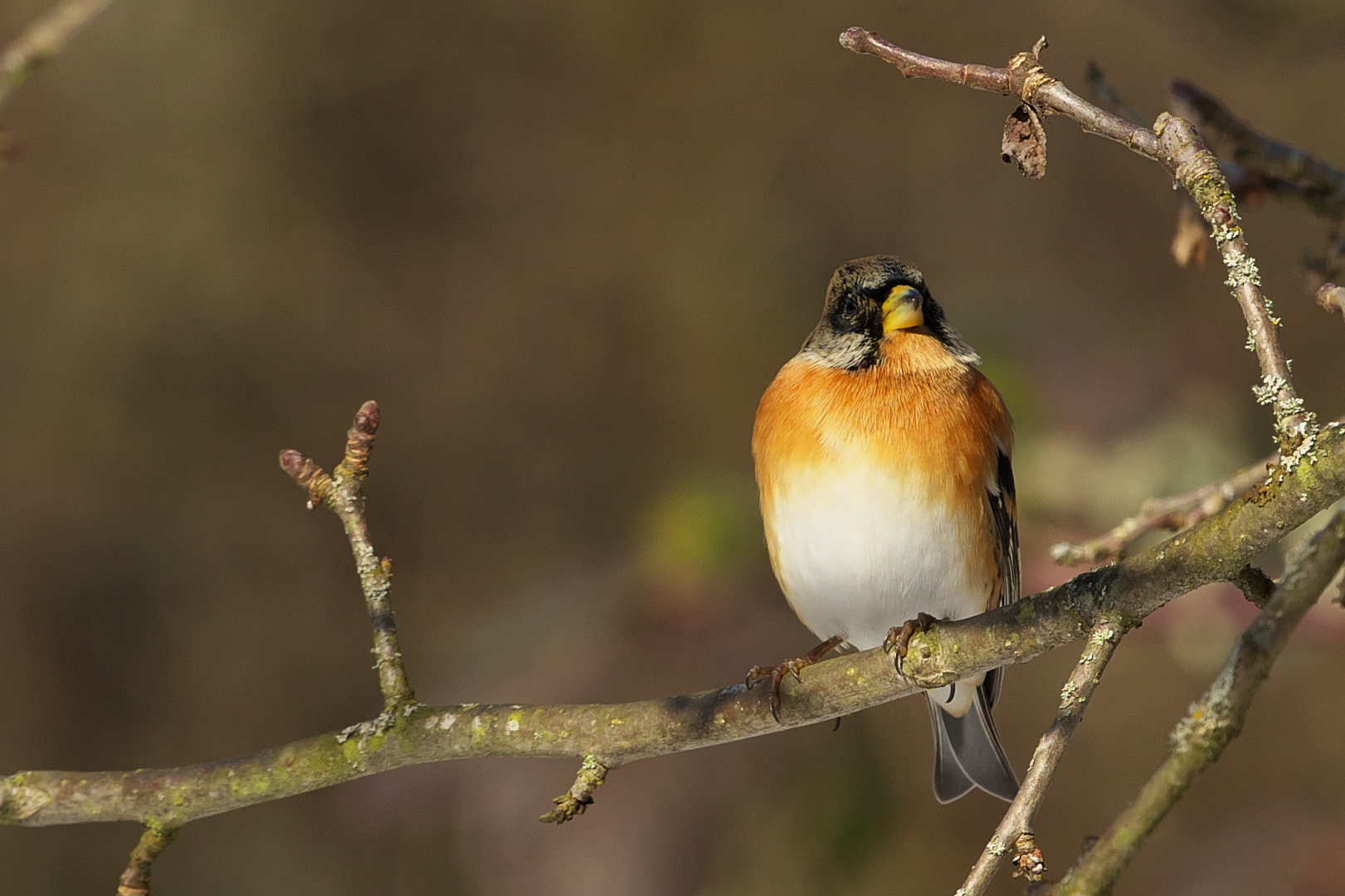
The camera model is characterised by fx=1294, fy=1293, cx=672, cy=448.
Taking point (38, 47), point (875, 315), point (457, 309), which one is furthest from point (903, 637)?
point (457, 309)

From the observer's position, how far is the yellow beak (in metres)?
2.74

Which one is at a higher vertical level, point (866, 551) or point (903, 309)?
point (903, 309)

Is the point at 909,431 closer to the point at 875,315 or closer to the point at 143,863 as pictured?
the point at 875,315

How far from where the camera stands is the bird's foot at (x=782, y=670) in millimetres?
2045

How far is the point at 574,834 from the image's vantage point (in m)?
2.90

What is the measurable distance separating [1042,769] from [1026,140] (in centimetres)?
77

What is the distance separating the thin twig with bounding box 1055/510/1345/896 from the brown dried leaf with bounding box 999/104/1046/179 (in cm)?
61

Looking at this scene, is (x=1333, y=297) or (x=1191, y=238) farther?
(x=1191, y=238)

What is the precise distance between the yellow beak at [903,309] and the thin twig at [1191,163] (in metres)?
1.12

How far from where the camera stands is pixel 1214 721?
1.21m

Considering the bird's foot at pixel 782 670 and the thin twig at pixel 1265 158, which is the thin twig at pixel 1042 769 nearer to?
the bird's foot at pixel 782 670

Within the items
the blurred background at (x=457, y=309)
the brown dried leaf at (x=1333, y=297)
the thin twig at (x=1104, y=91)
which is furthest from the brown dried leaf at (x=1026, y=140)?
the blurred background at (x=457, y=309)

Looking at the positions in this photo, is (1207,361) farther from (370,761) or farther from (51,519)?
(51,519)

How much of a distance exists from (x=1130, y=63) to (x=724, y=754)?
11.1ft
